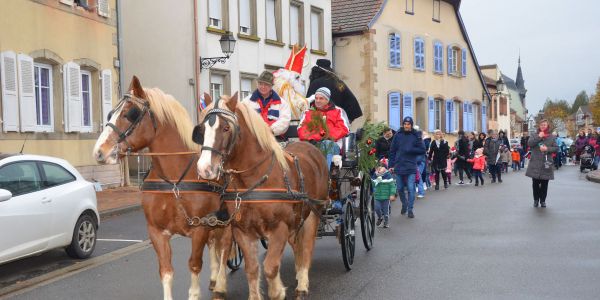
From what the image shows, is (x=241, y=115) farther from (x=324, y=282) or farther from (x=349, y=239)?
(x=349, y=239)

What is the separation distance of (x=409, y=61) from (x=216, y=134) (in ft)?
98.1

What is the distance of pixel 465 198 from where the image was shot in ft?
56.1

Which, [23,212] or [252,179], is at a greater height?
[252,179]

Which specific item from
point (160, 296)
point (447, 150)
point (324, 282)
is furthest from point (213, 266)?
point (447, 150)

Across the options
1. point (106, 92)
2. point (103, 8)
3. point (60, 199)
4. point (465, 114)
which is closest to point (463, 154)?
point (106, 92)

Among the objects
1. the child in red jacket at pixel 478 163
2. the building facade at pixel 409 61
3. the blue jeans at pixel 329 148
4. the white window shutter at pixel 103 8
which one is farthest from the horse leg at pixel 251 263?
the building facade at pixel 409 61

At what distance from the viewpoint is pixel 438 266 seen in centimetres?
819

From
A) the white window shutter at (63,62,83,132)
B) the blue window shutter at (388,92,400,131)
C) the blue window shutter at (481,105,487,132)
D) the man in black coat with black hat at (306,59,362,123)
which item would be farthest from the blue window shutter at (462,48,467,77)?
the man in black coat with black hat at (306,59,362,123)

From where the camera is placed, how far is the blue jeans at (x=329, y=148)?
7.58 m

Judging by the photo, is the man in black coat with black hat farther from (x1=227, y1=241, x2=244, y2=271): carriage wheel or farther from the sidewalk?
the sidewalk

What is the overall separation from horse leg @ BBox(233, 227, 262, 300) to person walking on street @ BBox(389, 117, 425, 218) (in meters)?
7.61

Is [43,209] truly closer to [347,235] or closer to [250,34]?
[347,235]

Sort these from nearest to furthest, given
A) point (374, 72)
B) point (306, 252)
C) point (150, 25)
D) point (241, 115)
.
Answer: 1. point (241, 115)
2. point (306, 252)
3. point (150, 25)
4. point (374, 72)

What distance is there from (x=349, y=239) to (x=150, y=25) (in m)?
16.6
